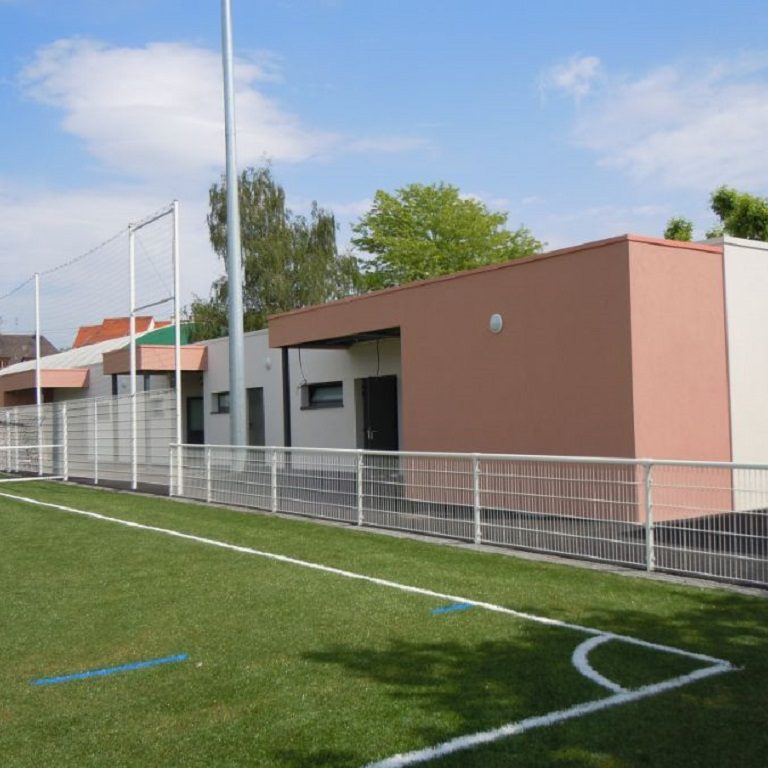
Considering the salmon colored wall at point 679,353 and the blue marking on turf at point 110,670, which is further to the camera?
the salmon colored wall at point 679,353

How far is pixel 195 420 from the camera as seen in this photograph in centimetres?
3023

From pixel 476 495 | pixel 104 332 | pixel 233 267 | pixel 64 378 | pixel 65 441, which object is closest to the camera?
pixel 476 495

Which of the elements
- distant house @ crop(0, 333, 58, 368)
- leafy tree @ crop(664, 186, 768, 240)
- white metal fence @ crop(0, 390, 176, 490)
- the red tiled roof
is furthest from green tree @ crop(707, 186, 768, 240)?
distant house @ crop(0, 333, 58, 368)

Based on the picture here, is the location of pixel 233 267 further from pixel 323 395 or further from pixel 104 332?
pixel 104 332

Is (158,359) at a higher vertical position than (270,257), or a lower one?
lower

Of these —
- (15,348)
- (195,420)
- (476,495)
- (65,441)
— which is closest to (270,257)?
(195,420)

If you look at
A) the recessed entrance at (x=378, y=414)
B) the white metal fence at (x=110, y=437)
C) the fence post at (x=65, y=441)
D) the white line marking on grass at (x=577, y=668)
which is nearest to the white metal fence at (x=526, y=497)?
the white metal fence at (x=110, y=437)

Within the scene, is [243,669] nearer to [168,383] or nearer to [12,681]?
[12,681]

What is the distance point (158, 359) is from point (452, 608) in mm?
20832

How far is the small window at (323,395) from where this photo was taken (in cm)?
2265

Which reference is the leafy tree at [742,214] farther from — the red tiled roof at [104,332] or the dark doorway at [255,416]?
the red tiled roof at [104,332]

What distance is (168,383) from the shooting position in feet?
100

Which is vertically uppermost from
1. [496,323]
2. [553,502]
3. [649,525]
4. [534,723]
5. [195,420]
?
[496,323]

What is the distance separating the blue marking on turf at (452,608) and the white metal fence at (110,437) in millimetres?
11705
